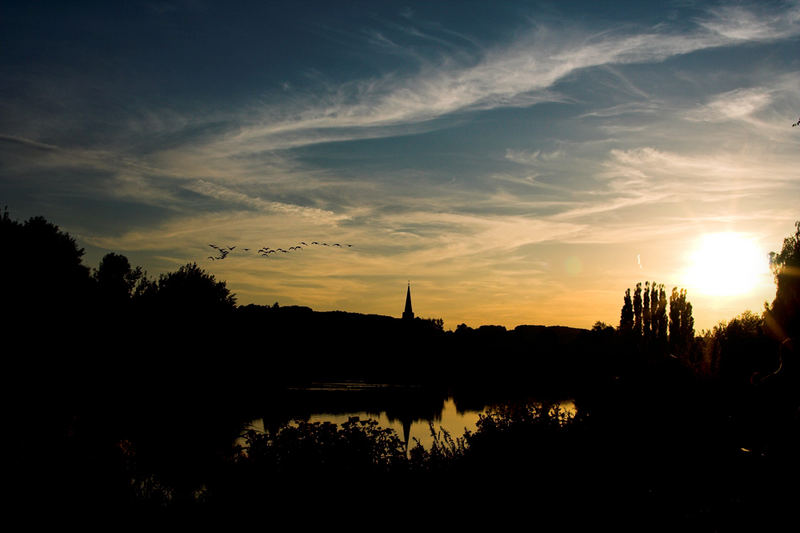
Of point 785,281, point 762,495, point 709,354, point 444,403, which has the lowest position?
point 444,403

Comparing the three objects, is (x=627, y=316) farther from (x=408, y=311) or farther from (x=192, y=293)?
(x=408, y=311)

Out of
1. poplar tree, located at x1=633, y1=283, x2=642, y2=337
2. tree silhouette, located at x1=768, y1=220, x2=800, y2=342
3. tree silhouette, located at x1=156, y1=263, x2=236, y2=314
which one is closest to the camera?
tree silhouette, located at x1=768, y1=220, x2=800, y2=342

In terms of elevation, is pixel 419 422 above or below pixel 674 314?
below

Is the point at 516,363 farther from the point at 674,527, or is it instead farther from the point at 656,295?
the point at 674,527

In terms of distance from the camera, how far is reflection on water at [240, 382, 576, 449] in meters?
33.6

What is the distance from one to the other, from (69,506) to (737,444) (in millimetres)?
12800

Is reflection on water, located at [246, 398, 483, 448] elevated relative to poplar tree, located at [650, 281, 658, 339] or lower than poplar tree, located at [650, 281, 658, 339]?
lower

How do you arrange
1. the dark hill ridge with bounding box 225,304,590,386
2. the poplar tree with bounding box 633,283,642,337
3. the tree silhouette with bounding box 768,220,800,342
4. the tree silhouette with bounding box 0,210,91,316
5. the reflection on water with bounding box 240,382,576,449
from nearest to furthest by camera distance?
the tree silhouette with bounding box 768,220,800,342 → the reflection on water with bounding box 240,382,576,449 → the tree silhouette with bounding box 0,210,91,316 → the poplar tree with bounding box 633,283,642,337 → the dark hill ridge with bounding box 225,304,590,386

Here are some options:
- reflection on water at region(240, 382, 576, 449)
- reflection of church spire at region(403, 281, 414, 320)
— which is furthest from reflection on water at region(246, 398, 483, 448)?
reflection of church spire at region(403, 281, 414, 320)

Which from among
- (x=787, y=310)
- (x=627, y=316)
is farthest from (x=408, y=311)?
(x=787, y=310)

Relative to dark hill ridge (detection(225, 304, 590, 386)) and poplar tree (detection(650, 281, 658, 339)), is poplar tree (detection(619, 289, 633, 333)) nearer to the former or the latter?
poplar tree (detection(650, 281, 658, 339))

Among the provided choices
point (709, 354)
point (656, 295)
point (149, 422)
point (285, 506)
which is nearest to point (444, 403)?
point (656, 295)

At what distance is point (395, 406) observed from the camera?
47.9 m

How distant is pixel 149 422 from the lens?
2973 cm
